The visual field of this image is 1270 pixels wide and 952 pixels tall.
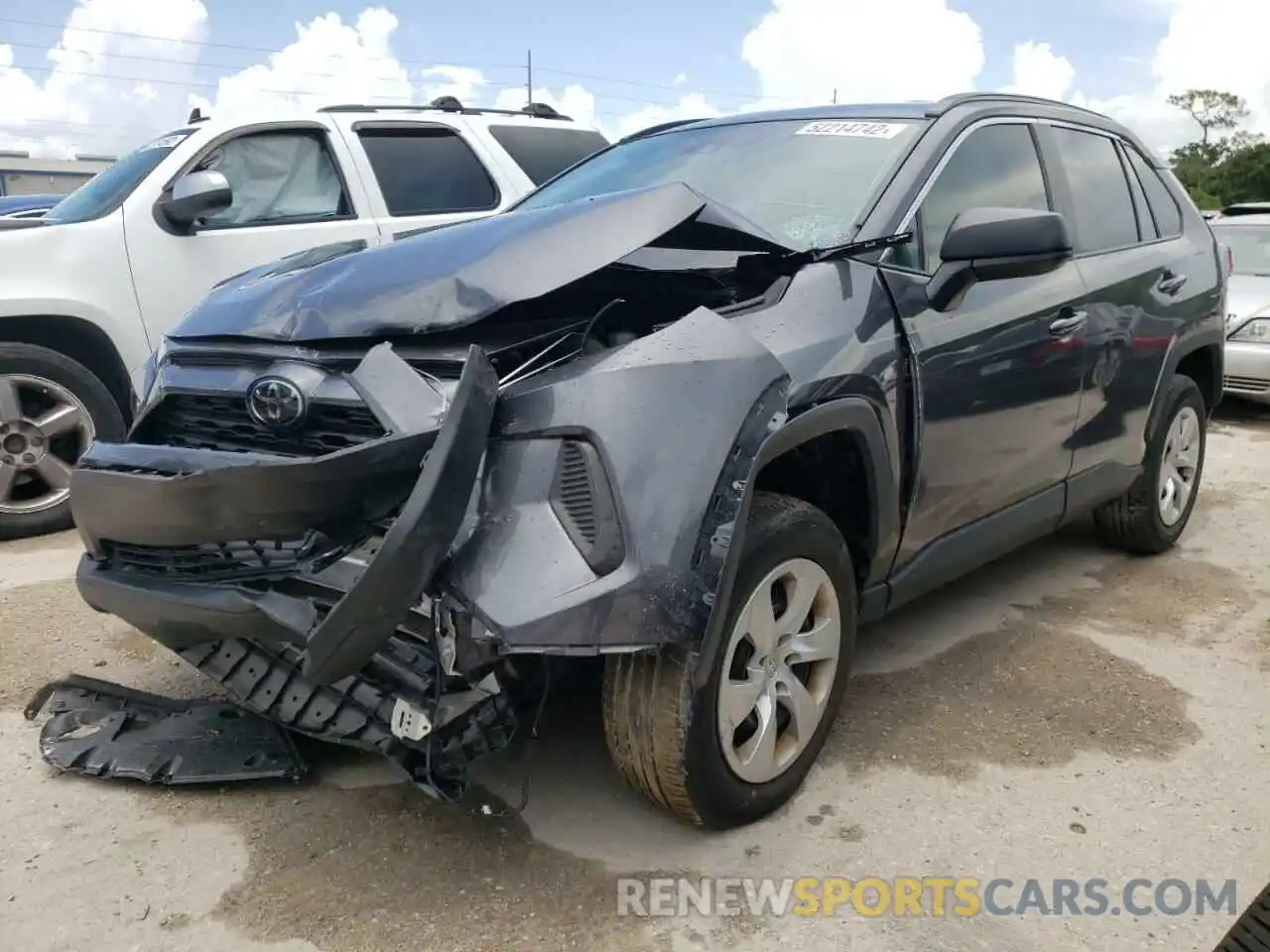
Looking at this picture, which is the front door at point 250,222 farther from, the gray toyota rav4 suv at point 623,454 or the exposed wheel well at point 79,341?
the gray toyota rav4 suv at point 623,454

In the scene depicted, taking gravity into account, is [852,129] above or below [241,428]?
above

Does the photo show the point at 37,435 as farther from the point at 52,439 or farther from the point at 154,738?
the point at 154,738

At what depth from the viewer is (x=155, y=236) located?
517 cm

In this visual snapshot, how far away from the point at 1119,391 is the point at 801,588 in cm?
208

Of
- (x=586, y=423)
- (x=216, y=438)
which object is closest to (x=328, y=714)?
(x=216, y=438)

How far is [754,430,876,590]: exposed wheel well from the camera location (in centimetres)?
277

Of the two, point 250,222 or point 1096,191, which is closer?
point 1096,191

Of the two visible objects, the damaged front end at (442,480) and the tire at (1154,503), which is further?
the tire at (1154,503)

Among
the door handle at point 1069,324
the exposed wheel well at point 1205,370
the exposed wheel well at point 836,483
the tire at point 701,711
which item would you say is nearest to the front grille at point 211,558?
the tire at point 701,711

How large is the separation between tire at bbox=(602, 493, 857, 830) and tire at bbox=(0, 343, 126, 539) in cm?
348

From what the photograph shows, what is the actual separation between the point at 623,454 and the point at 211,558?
1.00 meters

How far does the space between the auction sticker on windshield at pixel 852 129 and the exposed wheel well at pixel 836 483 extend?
110 cm

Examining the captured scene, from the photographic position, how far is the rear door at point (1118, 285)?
3.86 metres

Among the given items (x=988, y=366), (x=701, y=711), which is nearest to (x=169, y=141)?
(x=988, y=366)
